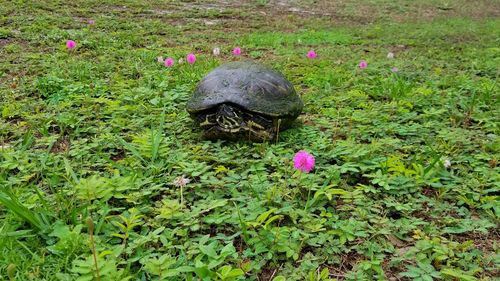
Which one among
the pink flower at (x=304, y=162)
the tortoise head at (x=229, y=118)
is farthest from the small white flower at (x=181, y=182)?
the tortoise head at (x=229, y=118)

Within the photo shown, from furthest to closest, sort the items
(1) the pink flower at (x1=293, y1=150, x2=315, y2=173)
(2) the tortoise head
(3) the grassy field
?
(2) the tortoise head, (1) the pink flower at (x1=293, y1=150, x2=315, y2=173), (3) the grassy field

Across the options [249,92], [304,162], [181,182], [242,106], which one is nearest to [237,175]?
[181,182]

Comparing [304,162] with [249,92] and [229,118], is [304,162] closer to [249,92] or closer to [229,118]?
[229,118]

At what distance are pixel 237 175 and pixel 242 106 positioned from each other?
0.73 metres

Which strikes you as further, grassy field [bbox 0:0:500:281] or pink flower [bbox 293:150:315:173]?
pink flower [bbox 293:150:315:173]

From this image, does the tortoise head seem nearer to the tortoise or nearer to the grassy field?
the tortoise

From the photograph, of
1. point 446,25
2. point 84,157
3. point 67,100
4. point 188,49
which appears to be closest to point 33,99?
point 67,100

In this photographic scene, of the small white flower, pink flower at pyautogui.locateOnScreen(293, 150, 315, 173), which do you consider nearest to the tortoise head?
the small white flower

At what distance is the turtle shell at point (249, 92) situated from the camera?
3.53 meters

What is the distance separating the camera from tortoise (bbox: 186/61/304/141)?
3506 millimetres

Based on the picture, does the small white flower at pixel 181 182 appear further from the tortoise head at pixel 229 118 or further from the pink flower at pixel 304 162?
the tortoise head at pixel 229 118

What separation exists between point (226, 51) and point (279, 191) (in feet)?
15.1

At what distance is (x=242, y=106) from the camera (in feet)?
11.4

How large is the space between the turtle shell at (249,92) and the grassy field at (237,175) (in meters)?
0.27
